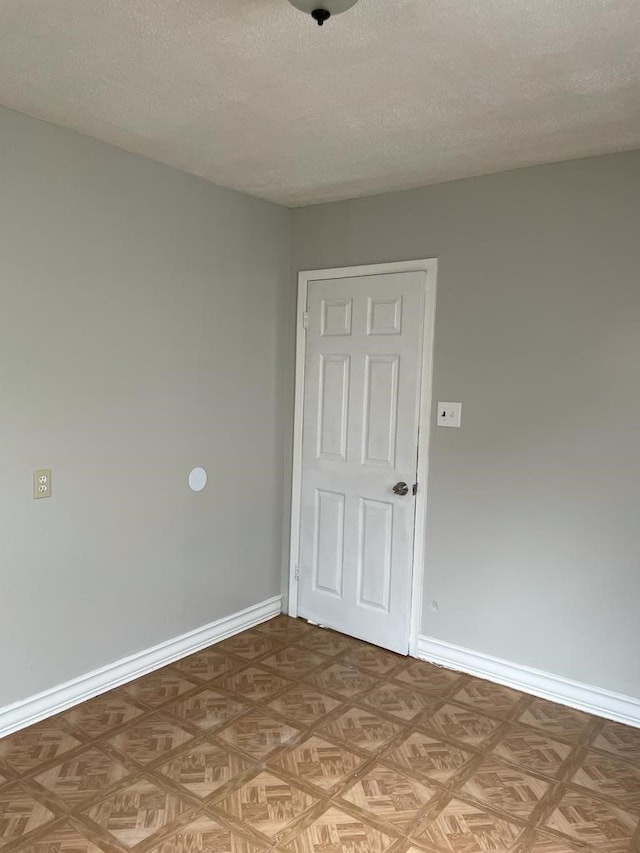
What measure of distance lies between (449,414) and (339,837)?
187 cm

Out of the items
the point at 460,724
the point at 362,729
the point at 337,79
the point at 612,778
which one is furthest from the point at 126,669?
the point at 337,79

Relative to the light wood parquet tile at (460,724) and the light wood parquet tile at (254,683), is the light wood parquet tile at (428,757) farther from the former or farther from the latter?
the light wood parquet tile at (254,683)

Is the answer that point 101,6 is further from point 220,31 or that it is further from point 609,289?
point 609,289

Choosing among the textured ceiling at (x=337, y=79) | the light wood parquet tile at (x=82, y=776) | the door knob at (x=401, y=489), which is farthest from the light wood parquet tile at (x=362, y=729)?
the textured ceiling at (x=337, y=79)

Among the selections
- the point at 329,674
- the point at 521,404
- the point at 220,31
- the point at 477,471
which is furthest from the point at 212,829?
the point at 220,31

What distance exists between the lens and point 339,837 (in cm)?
205

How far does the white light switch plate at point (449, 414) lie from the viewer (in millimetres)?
3148

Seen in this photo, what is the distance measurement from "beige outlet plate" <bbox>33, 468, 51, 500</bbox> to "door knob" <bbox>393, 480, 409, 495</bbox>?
65.9 inches

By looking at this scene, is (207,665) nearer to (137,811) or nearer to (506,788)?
(137,811)

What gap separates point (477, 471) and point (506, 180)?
1.37 m

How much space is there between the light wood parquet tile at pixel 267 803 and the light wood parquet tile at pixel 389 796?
0.53 feet

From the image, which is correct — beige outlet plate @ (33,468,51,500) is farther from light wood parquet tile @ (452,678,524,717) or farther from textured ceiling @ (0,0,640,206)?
light wood parquet tile @ (452,678,524,717)

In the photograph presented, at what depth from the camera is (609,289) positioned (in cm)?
272

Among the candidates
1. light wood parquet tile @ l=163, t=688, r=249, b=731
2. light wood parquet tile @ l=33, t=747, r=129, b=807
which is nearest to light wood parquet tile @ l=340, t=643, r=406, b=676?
light wood parquet tile @ l=163, t=688, r=249, b=731
